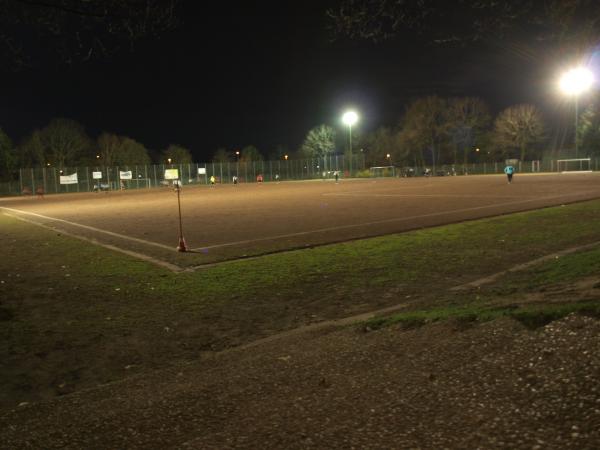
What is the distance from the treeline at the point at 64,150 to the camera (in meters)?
80.1

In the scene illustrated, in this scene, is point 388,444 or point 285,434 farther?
point 285,434

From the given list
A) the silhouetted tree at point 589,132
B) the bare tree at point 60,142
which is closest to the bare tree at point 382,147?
the silhouetted tree at point 589,132

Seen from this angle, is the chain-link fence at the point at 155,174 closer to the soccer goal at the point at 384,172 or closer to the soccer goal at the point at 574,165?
the soccer goal at the point at 384,172

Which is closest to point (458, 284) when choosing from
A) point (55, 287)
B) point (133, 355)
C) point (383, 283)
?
point (383, 283)

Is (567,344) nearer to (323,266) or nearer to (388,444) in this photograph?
(388,444)

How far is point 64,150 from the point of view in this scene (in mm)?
86812

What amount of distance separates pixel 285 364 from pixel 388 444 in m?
2.29

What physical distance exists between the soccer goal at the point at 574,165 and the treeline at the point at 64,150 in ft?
221

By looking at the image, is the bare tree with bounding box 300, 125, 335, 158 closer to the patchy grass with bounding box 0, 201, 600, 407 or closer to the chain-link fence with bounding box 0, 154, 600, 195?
the chain-link fence with bounding box 0, 154, 600, 195

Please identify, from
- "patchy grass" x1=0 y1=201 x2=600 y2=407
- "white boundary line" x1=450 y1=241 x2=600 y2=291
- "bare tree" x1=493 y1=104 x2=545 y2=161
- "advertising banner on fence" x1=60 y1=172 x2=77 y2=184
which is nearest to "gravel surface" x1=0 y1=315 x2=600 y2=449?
"patchy grass" x1=0 y1=201 x2=600 y2=407

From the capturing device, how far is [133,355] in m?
7.12

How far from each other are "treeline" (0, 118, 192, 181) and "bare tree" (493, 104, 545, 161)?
6130cm

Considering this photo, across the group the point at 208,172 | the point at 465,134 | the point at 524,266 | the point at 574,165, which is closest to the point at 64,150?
the point at 208,172

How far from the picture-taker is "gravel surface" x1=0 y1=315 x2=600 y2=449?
330 cm
